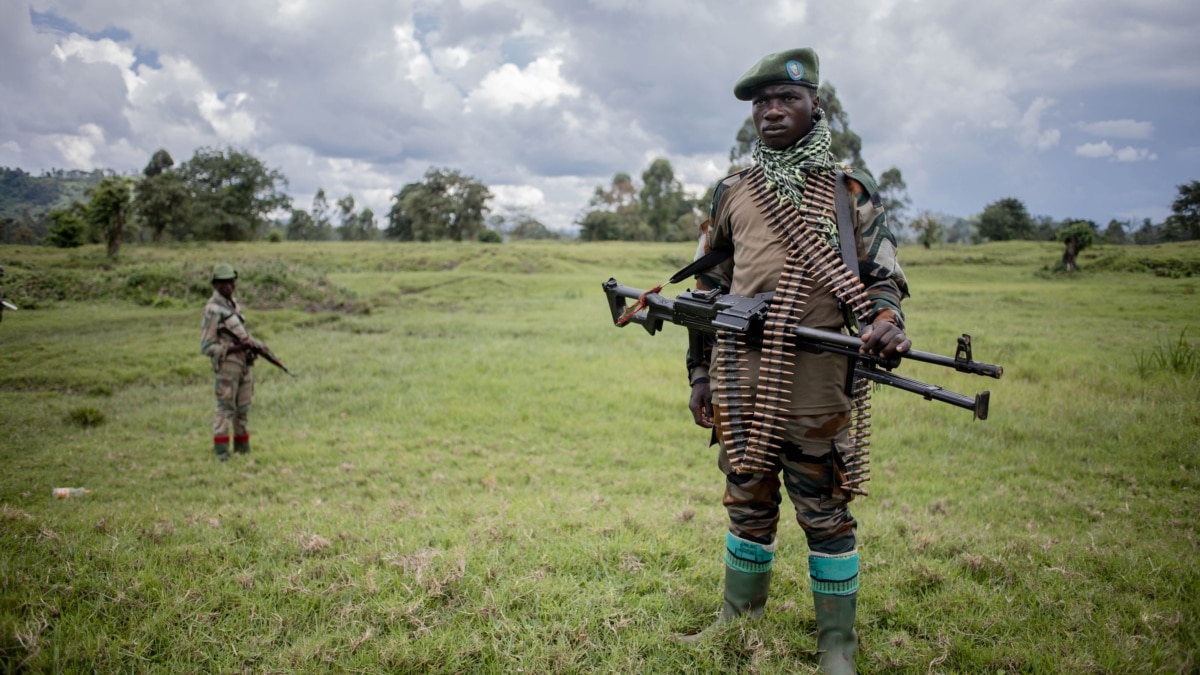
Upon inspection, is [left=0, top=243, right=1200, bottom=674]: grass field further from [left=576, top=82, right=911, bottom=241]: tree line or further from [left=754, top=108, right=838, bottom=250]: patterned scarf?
[left=576, top=82, right=911, bottom=241]: tree line

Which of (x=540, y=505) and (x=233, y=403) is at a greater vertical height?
(x=233, y=403)

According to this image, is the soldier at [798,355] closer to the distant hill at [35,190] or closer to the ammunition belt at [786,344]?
the ammunition belt at [786,344]

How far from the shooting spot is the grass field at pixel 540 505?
3314 millimetres

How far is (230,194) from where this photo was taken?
4634 centimetres

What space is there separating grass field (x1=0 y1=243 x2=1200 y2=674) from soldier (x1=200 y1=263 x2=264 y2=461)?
50 cm

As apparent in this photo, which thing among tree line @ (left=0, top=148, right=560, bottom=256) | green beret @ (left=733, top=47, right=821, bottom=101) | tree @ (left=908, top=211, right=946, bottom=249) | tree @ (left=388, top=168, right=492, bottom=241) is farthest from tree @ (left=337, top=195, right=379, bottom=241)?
green beret @ (left=733, top=47, right=821, bottom=101)

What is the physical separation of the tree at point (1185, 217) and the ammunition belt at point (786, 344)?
5662 millimetres

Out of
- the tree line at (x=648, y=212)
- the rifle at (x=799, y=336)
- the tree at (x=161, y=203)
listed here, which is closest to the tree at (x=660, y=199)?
the tree line at (x=648, y=212)

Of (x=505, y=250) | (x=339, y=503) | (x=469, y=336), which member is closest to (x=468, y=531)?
(x=339, y=503)

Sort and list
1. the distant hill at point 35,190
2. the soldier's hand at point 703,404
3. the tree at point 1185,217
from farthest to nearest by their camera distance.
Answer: the distant hill at point 35,190
the tree at point 1185,217
the soldier's hand at point 703,404

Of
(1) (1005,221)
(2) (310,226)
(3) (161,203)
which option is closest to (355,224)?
(2) (310,226)

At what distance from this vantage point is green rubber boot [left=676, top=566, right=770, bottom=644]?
341cm

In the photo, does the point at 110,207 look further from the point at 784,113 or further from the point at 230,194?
the point at 230,194

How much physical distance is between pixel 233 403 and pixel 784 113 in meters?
7.78
